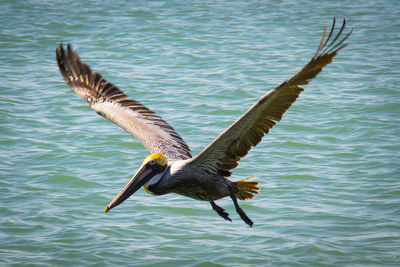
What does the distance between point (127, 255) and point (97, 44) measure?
9618mm

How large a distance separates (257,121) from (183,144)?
5.34 feet

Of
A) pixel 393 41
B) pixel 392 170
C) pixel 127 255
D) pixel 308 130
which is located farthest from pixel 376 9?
pixel 127 255

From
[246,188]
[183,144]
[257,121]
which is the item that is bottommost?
[246,188]

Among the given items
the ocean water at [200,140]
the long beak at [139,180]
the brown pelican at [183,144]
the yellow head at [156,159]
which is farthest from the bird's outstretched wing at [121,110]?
the ocean water at [200,140]

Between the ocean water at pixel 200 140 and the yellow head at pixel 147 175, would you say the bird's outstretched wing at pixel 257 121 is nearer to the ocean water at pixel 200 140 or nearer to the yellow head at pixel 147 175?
the yellow head at pixel 147 175

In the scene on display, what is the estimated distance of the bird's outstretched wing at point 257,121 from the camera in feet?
16.6

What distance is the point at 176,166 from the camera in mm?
6152

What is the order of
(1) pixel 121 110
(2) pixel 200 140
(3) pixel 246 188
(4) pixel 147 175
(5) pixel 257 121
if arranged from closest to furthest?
1. (5) pixel 257 121
2. (4) pixel 147 175
3. (3) pixel 246 188
4. (1) pixel 121 110
5. (2) pixel 200 140

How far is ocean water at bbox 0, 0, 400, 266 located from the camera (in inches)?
291

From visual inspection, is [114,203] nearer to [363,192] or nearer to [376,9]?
[363,192]

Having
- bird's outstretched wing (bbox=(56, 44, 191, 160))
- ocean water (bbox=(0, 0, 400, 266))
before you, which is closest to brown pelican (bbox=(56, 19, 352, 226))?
bird's outstretched wing (bbox=(56, 44, 191, 160))

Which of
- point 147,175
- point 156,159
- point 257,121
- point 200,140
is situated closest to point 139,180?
point 147,175

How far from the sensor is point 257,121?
567cm

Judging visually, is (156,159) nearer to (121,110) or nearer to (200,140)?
(121,110)
